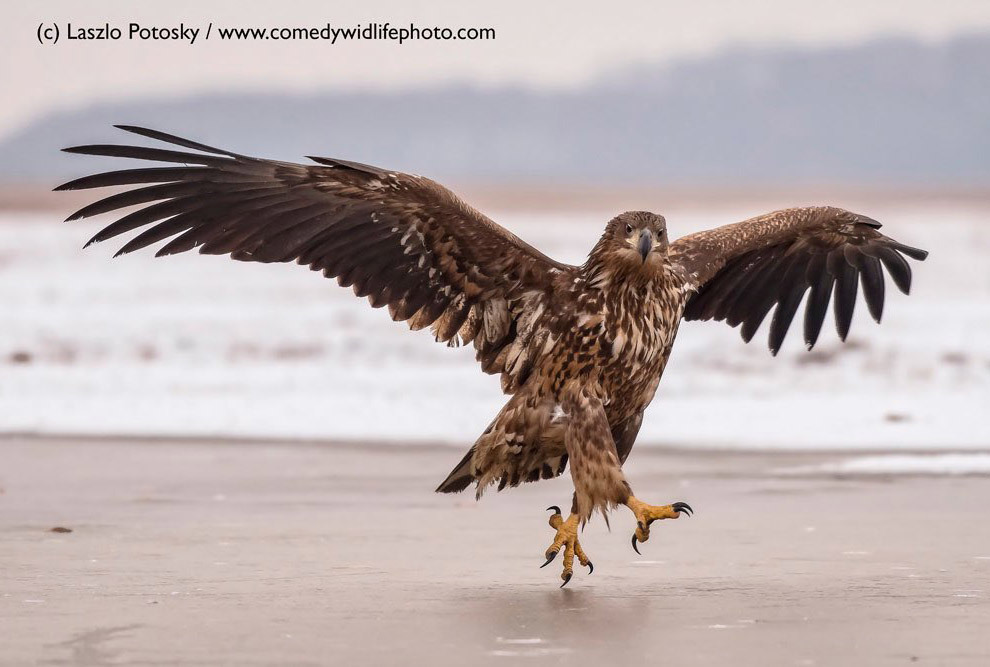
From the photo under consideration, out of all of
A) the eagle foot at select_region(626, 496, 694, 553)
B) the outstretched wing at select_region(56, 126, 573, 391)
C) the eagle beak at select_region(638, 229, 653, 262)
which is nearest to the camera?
the eagle foot at select_region(626, 496, 694, 553)

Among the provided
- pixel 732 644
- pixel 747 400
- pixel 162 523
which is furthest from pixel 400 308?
pixel 747 400

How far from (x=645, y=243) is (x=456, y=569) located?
1.61m

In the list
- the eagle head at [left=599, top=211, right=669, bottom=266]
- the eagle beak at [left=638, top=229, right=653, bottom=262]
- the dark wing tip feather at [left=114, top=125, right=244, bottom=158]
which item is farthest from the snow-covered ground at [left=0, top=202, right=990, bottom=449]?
the dark wing tip feather at [left=114, top=125, right=244, bottom=158]

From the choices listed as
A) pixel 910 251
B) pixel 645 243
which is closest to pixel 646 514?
pixel 645 243

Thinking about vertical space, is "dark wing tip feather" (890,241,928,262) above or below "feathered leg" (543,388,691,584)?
above

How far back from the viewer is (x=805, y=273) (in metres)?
9.75

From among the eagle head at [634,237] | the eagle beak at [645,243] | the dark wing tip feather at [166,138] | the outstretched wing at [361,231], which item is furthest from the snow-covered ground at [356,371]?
the dark wing tip feather at [166,138]

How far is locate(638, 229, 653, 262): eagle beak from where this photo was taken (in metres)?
7.64

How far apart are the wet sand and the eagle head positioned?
1.34m

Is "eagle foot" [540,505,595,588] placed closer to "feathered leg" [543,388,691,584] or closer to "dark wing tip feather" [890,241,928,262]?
"feathered leg" [543,388,691,584]

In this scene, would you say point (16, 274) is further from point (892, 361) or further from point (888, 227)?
point (888, 227)

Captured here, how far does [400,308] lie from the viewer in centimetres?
842

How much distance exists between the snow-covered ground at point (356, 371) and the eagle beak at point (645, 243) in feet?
16.3

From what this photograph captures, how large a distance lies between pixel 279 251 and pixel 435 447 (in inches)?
173
